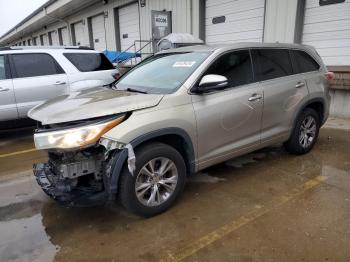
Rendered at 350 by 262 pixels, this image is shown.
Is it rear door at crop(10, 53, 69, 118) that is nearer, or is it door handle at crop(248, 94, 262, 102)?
door handle at crop(248, 94, 262, 102)

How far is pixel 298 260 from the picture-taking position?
103 inches

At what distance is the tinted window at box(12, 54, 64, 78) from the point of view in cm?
620

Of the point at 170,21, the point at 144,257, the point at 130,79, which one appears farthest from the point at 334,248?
the point at 170,21

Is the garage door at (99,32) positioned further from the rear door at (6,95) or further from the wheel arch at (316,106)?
the wheel arch at (316,106)

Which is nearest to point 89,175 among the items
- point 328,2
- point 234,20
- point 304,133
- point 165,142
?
point 165,142

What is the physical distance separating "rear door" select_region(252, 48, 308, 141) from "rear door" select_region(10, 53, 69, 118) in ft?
13.7

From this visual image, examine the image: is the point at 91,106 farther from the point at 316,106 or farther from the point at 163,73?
the point at 316,106

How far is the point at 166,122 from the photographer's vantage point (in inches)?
125

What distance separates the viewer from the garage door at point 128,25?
15.0m

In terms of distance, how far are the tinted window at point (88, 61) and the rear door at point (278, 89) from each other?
402 centimetres

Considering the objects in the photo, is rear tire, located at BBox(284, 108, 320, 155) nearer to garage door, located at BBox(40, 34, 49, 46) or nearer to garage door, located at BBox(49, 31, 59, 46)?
garage door, located at BBox(49, 31, 59, 46)

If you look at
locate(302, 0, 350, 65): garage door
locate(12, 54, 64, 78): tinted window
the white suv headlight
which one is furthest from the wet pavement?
locate(302, 0, 350, 65): garage door

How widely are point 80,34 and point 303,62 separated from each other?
1984 cm

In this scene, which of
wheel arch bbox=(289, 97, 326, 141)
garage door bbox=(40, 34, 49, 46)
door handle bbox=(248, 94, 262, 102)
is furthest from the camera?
garage door bbox=(40, 34, 49, 46)
